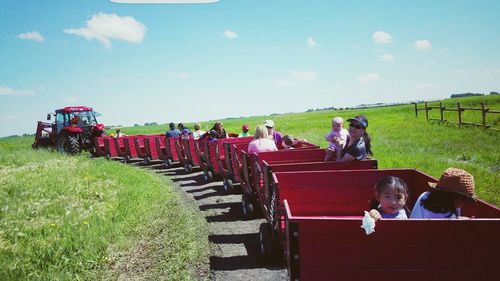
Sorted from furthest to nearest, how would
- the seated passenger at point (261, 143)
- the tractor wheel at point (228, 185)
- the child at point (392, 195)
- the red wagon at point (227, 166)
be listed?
the tractor wheel at point (228, 185) → the red wagon at point (227, 166) → the seated passenger at point (261, 143) → the child at point (392, 195)

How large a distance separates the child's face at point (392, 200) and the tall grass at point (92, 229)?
271 cm

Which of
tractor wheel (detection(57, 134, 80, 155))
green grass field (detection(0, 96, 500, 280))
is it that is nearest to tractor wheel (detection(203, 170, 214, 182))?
green grass field (detection(0, 96, 500, 280))

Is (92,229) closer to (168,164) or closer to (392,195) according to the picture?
(392,195)

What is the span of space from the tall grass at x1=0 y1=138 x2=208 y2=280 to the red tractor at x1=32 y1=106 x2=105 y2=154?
877 cm

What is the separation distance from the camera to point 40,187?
10227 millimetres

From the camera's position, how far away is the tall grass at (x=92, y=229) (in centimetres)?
521

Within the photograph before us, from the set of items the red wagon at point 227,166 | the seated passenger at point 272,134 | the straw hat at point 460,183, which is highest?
the seated passenger at point 272,134

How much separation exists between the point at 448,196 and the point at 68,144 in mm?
20792

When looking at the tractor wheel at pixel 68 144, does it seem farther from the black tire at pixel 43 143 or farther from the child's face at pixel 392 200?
the child's face at pixel 392 200

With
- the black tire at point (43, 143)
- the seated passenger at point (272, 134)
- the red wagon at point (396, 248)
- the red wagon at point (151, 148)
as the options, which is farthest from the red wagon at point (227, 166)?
the black tire at point (43, 143)

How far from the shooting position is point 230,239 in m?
6.13

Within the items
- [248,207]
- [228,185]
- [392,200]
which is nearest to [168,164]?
[228,185]

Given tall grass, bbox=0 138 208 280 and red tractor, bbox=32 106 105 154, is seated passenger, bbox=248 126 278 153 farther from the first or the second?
red tractor, bbox=32 106 105 154

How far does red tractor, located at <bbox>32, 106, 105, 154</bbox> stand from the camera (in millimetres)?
19953
